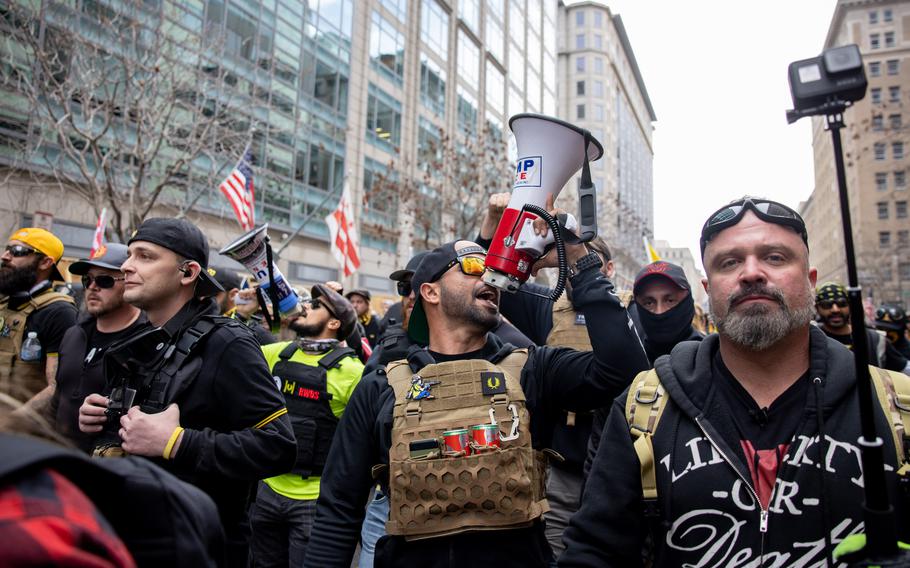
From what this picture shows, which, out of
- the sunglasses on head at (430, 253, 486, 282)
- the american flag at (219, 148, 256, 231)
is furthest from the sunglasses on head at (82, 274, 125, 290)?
the american flag at (219, 148, 256, 231)

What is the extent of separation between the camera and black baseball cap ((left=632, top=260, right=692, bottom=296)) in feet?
13.0

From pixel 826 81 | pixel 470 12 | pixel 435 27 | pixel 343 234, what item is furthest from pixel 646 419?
pixel 470 12

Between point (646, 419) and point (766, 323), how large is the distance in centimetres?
50

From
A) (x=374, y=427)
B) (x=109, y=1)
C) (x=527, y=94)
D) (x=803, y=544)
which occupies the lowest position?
(x=803, y=544)

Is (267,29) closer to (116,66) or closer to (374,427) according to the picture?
(116,66)

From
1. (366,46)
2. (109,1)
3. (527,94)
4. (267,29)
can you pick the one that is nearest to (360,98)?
(366,46)

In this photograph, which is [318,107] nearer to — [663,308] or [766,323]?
[663,308]

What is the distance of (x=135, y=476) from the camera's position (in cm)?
95

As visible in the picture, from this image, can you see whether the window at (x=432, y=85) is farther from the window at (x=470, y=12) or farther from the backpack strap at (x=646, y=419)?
the backpack strap at (x=646, y=419)

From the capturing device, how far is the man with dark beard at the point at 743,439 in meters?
1.75

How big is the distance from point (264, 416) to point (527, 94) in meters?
44.7

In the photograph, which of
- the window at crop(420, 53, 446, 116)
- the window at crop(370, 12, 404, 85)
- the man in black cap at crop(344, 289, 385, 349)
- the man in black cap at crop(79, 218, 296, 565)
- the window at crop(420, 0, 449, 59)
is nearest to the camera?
the man in black cap at crop(79, 218, 296, 565)

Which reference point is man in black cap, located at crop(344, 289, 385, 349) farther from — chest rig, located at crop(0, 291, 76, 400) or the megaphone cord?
the megaphone cord

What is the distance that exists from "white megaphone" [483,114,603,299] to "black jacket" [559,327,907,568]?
2.33 ft
